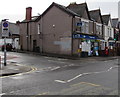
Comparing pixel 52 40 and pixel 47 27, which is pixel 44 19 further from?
pixel 52 40

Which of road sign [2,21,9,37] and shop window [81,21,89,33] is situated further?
shop window [81,21,89,33]

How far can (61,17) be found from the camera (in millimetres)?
28984

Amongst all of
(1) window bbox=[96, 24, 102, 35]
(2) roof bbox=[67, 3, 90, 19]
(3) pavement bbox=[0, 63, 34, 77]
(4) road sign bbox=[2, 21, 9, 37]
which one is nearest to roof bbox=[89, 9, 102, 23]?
(1) window bbox=[96, 24, 102, 35]

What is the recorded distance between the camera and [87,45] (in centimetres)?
2920

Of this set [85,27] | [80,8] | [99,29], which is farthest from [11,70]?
[99,29]

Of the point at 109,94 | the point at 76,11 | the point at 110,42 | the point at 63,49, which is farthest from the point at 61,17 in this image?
the point at 109,94

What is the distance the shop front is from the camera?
26984 mm

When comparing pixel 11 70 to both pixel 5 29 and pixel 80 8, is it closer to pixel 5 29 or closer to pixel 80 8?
pixel 5 29

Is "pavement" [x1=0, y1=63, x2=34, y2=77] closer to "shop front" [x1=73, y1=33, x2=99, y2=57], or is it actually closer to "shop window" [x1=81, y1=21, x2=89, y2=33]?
"shop front" [x1=73, y1=33, x2=99, y2=57]

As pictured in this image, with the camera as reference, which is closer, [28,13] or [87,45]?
[87,45]

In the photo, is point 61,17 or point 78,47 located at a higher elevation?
point 61,17

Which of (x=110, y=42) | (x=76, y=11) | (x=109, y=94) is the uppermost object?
(x=76, y=11)

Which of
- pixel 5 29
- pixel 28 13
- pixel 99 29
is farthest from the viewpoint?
pixel 28 13

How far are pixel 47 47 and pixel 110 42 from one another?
15.4 m
